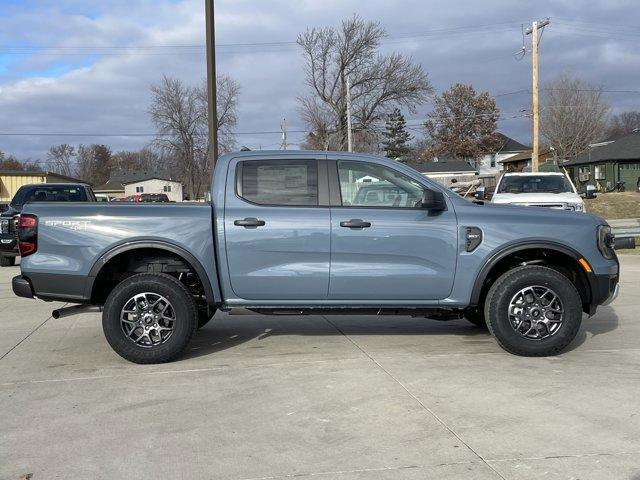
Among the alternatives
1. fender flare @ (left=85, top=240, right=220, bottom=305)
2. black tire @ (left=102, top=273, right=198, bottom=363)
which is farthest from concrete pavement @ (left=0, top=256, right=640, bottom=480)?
→ fender flare @ (left=85, top=240, right=220, bottom=305)

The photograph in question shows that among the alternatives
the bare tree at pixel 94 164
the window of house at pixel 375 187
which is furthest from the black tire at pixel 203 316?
the bare tree at pixel 94 164

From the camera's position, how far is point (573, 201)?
13523 millimetres

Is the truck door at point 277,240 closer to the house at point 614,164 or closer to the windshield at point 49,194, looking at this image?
the windshield at point 49,194

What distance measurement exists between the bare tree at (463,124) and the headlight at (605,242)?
7455 cm

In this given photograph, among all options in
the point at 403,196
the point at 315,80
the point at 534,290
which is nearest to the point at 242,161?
the point at 403,196

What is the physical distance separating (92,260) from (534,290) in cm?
408

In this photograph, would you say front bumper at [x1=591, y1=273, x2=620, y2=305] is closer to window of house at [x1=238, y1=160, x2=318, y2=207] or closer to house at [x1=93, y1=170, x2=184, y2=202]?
window of house at [x1=238, y1=160, x2=318, y2=207]

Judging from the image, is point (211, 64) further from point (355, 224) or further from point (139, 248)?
point (355, 224)

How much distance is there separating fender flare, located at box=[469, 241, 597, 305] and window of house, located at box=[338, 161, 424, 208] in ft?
2.83

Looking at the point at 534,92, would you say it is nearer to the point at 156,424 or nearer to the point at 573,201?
the point at 573,201

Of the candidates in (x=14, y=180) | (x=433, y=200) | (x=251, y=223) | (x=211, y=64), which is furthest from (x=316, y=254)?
(x=14, y=180)

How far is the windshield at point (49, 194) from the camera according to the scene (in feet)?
47.1

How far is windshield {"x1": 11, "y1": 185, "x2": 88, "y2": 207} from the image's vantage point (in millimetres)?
14352

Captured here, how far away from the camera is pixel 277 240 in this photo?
5711 millimetres
